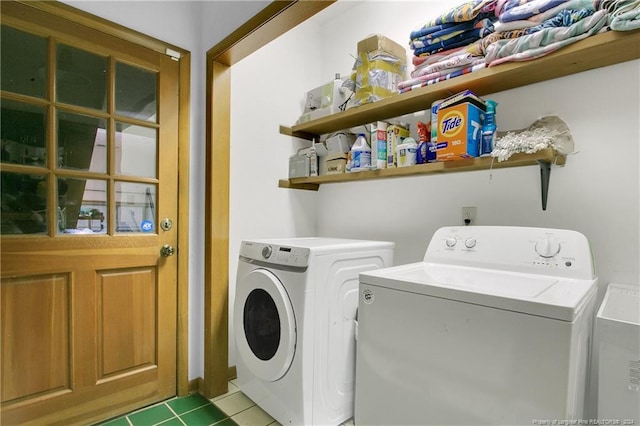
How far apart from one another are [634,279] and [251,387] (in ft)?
5.99

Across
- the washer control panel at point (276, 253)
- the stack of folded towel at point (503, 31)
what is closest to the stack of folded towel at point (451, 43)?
the stack of folded towel at point (503, 31)

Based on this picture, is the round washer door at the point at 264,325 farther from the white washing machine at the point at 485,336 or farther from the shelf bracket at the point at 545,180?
the shelf bracket at the point at 545,180

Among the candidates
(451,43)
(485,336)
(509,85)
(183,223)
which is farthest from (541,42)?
(183,223)

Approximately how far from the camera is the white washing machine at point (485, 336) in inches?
31.5

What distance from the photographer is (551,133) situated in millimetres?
1344

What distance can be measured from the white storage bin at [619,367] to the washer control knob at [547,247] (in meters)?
0.38

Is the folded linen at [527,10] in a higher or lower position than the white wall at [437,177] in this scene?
higher

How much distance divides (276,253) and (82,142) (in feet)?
3.70

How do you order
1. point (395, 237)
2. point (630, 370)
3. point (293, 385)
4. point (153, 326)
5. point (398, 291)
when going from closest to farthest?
point (630, 370), point (398, 291), point (293, 385), point (153, 326), point (395, 237)

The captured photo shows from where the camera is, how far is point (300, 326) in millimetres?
1442

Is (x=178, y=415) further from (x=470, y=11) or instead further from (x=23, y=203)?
(x=470, y=11)

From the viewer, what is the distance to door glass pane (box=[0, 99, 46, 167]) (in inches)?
56.0

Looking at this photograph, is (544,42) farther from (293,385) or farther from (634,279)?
(293,385)

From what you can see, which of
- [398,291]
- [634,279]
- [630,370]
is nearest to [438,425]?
[398,291]
